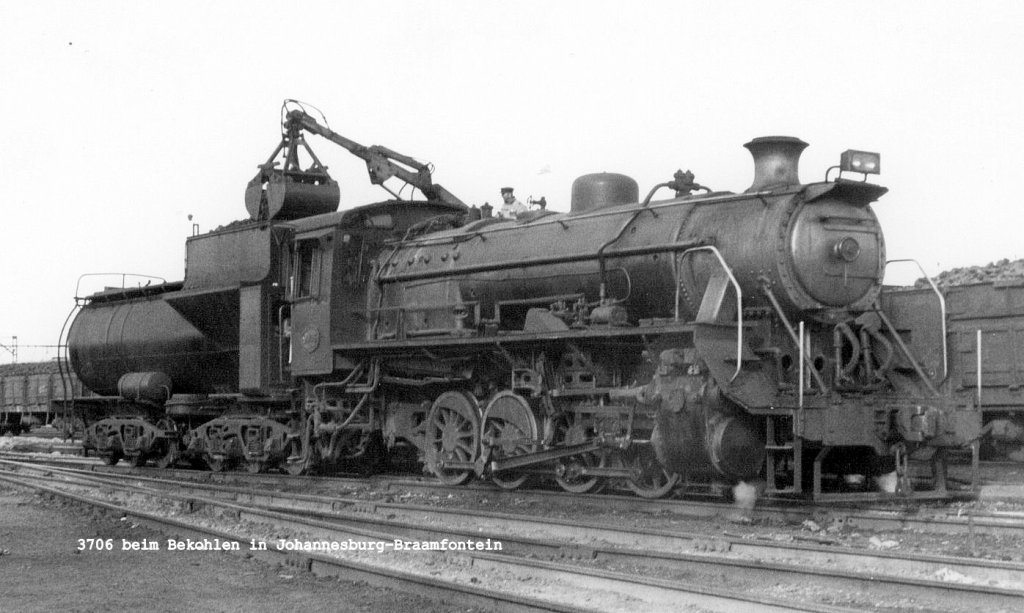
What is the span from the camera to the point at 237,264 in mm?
16984

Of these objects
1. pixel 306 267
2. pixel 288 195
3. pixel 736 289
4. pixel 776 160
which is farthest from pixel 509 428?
pixel 288 195

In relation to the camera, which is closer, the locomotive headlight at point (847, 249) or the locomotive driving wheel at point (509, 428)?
the locomotive headlight at point (847, 249)

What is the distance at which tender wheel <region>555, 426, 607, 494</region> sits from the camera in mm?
12648

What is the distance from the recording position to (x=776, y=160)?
453 inches

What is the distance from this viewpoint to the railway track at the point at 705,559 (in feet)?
23.3

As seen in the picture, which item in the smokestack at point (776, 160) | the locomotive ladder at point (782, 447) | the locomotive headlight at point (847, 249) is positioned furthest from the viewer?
the smokestack at point (776, 160)

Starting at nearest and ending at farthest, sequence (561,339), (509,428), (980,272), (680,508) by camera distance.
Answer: (680,508), (561,339), (509,428), (980,272)

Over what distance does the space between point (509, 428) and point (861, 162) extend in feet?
16.3

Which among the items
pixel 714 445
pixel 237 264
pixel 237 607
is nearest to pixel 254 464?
pixel 237 264

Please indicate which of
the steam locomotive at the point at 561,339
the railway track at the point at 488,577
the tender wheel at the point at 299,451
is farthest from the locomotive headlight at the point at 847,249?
the tender wheel at the point at 299,451

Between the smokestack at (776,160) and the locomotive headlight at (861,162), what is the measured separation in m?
0.55

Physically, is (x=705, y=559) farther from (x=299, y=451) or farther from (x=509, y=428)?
(x=299, y=451)

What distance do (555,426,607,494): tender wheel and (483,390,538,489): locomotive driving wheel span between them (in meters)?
0.36

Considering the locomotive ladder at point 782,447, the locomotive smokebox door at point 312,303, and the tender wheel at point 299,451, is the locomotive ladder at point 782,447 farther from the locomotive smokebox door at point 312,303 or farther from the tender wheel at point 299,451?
the tender wheel at point 299,451
